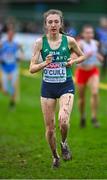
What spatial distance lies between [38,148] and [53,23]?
3.60 meters

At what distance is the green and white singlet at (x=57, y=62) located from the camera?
10.8 metres

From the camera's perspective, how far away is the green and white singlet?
10.8 m

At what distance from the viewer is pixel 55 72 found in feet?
35.4

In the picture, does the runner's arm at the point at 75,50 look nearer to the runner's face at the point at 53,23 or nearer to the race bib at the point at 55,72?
the race bib at the point at 55,72

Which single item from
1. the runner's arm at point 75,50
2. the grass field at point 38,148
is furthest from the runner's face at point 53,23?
the grass field at point 38,148

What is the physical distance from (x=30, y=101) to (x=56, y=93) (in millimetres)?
13188

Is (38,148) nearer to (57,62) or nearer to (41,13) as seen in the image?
(57,62)

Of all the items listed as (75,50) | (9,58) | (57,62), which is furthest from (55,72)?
(9,58)

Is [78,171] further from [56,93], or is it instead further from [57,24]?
[57,24]

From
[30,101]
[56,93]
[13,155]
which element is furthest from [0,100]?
[56,93]

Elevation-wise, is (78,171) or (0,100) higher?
(78,171)

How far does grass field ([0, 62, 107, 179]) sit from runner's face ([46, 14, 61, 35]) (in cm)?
218

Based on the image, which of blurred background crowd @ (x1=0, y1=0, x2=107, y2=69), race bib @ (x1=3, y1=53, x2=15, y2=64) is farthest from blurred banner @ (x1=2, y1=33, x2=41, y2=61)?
race bib @ (x1=3, y1=53, x2=15, y2=64)

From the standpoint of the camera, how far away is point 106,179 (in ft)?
33.0
